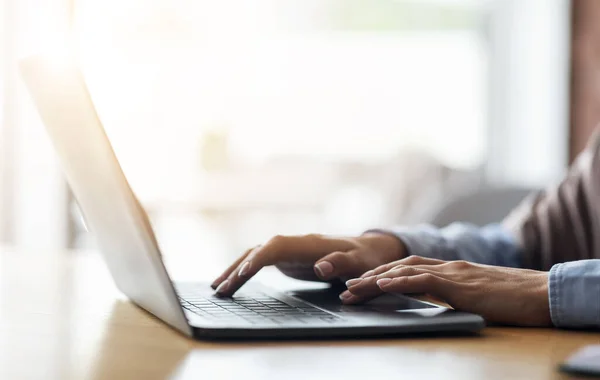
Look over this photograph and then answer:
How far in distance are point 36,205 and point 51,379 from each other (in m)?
2.19

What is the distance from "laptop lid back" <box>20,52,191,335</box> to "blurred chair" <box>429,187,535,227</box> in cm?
92

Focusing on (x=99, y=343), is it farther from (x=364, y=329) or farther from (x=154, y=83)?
(x=154, y=83)

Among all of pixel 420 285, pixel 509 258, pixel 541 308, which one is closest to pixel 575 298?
pixel 541 308

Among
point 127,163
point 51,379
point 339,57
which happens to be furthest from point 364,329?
point 339,57

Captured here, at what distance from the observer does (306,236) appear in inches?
36.8

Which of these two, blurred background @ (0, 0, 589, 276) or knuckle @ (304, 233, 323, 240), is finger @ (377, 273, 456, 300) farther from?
blurred background @ (0, 0, 589, 276)

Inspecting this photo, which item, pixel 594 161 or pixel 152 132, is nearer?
pixel 594 161

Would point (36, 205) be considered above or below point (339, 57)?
below

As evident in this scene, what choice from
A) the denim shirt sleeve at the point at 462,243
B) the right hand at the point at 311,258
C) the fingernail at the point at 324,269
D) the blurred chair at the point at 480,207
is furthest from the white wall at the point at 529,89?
→ the fingernail at the point at 324,269

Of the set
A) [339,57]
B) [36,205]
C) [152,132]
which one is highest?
[339,57]

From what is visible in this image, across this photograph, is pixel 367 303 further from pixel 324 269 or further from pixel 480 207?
pixel 480 207

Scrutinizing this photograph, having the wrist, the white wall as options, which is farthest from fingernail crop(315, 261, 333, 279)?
the white wall

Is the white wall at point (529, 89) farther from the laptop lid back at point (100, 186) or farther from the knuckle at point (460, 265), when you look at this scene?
the laptop lid back at point (100, 186)

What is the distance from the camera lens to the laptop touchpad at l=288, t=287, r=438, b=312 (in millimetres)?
732
